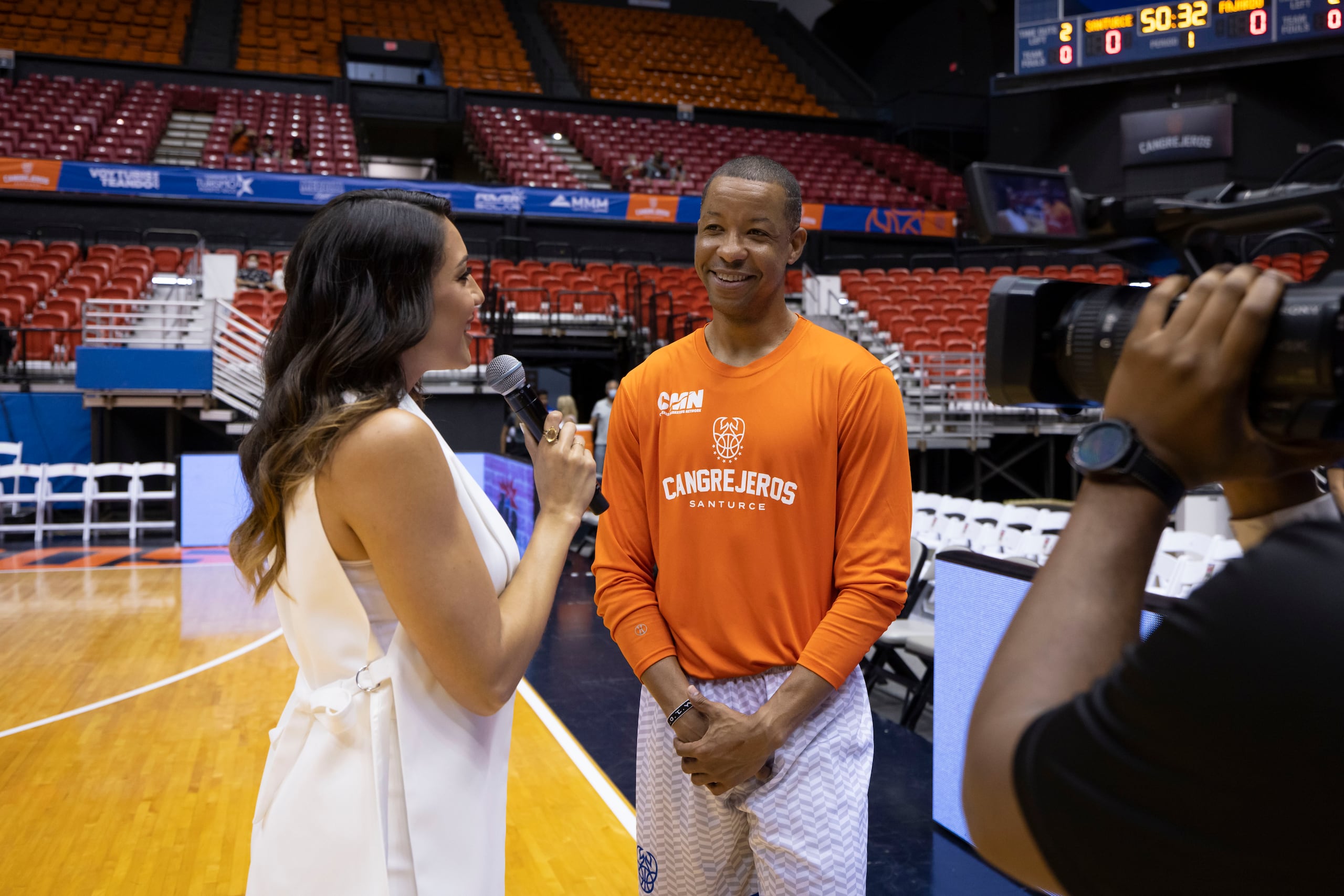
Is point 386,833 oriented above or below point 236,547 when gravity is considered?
below

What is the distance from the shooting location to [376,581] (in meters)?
1.33

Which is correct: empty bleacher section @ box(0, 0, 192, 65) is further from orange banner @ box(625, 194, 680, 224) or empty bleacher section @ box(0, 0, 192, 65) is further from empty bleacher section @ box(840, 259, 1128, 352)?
empty bleacher section @ box(840, 259, 1128, 352)

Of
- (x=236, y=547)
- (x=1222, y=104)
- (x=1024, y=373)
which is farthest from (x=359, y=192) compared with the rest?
(x=1222, y=104)

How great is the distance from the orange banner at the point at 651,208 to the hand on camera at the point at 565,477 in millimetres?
15774

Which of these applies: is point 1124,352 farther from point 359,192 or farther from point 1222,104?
point 1222,104

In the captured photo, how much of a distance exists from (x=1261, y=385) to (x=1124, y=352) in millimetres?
81

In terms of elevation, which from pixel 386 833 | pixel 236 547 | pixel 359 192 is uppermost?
pixel 359 192

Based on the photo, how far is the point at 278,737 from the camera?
1.43 meters

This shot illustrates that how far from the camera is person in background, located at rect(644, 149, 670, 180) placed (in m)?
17.8

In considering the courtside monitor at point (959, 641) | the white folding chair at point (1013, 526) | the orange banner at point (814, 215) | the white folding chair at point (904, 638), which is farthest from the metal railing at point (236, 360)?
the courtside monitor at point (959, 641)

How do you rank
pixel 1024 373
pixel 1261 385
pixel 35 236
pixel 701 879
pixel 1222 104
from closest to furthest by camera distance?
pixel 1261 385, pixel 1024 373, pixel 701 879, pixel 35 236, pixel 1222 104

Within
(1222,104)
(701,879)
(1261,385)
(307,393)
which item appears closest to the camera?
(1261,385)

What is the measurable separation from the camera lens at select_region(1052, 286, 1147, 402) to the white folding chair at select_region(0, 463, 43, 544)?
11.6 metres

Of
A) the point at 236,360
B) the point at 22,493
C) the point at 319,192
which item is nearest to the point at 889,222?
the point at 319,192
